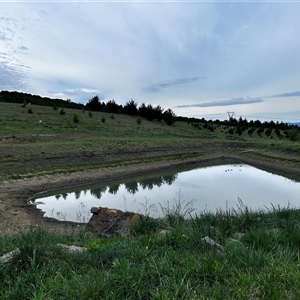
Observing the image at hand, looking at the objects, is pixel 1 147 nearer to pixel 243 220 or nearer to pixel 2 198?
pixel 2 198

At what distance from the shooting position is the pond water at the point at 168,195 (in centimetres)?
1105

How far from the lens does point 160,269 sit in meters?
3.29

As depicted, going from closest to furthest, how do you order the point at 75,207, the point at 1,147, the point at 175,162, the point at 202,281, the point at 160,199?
the point at 202,281, the point at 75,207, the point at 160,199, the point at 1,147, the point at 175,162

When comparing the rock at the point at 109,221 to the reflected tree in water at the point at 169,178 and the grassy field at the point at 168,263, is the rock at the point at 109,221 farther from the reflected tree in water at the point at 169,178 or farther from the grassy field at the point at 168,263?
the reflected tree in water at the point at 169,178

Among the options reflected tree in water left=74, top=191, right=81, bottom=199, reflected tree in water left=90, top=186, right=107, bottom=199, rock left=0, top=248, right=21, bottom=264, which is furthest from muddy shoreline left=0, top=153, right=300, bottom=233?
rock left=0, top=248, right=21, bottom=264

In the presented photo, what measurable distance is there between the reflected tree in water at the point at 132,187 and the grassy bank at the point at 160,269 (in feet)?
34.1

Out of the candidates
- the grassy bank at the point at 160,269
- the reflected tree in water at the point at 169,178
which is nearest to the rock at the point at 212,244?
the grassy bank at the point at 160,269

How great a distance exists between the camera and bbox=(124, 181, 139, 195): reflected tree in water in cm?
1500

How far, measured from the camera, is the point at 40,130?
27391 millimetres

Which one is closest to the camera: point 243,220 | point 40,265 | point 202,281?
point 202,281

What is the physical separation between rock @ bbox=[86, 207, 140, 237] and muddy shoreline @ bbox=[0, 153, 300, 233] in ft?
2.77

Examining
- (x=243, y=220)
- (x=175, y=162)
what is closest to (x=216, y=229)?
(x=243, y=220)

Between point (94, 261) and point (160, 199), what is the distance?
9.49 m

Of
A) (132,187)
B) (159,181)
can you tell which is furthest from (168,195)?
(159,181)
